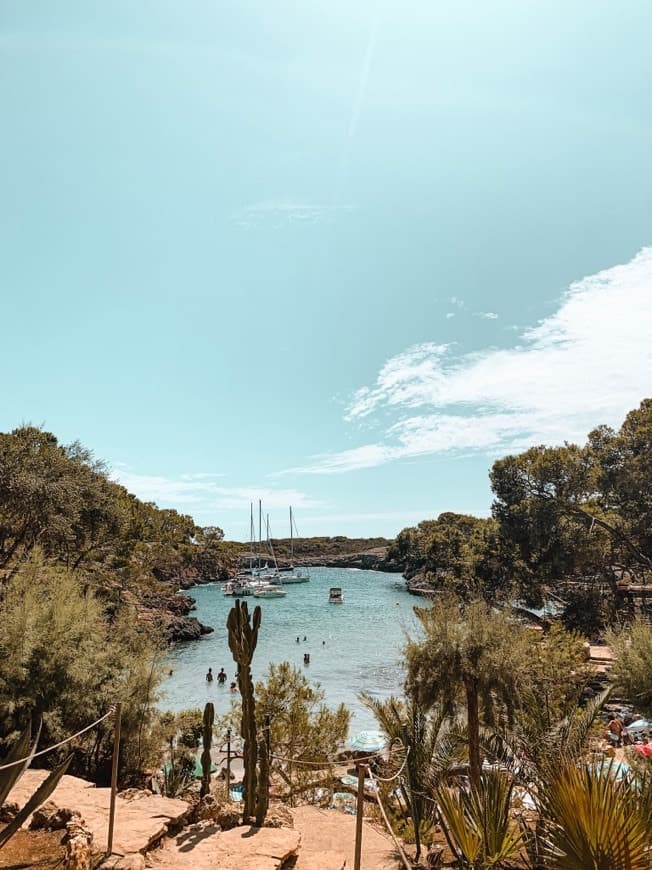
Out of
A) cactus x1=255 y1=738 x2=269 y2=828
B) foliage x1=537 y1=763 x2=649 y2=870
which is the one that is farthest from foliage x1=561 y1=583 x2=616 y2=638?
foliage x1=537 y1=763 x2=649 y2=870

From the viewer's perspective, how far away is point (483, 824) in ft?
18.5

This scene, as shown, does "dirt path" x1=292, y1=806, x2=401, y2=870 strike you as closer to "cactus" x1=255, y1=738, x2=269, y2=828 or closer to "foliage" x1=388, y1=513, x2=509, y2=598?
"cactus" x1=255, y1=738, x2=269, y2=828

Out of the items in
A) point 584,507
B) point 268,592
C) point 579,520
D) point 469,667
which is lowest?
point 268,592

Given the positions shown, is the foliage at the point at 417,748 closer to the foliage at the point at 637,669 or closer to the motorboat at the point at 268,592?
the foliage at the point at 637,669

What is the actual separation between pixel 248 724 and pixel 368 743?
13.7m

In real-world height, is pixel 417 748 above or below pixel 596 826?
below

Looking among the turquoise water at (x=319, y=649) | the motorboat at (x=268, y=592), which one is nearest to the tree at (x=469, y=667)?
the turquoise water at (x=319, y=649)

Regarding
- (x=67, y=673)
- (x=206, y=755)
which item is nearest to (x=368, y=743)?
(x=206, y=755)

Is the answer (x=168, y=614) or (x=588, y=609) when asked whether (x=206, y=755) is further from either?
(x=168, y=614)

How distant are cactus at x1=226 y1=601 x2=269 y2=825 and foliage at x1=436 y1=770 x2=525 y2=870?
314 cm

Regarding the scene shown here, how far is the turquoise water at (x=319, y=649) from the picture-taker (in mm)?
28734

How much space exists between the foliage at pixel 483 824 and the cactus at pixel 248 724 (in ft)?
10.3

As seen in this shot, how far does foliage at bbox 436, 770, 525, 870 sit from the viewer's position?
18.0 ft

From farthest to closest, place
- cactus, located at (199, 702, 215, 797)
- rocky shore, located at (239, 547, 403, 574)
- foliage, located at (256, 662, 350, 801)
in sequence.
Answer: rocky shore, located at (239, 547, 403, 574) < foliage, located at (256, 662, 350, 801) < cactus, located at (199, 702, 215, 797)
